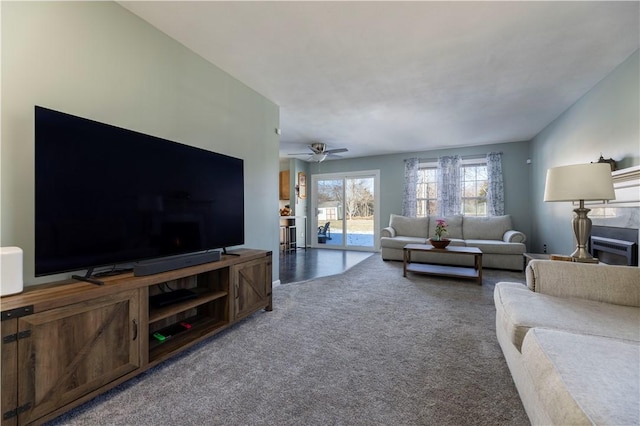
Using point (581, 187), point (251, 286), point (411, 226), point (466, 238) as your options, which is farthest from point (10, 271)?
point (466, 238)

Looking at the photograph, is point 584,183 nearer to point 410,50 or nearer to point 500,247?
point 410,50

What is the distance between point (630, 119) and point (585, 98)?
999 mm

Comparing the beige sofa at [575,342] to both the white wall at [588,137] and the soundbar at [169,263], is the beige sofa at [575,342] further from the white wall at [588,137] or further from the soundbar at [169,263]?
the soundbar at [169,263]

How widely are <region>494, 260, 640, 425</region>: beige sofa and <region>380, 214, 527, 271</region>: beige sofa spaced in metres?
2.98

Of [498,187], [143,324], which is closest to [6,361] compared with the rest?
[143,324]

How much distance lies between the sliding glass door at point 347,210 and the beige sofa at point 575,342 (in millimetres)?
4968

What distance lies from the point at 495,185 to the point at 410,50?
447cm

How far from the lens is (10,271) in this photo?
1234 millimetres

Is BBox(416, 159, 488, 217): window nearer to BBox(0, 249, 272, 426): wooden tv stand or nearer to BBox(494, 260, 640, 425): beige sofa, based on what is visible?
BBox(494, 260, 640, 425): beige sofa

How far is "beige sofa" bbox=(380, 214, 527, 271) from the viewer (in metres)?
4.48

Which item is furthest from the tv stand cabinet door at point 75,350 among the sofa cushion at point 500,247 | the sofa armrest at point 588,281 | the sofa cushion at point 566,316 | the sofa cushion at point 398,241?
the sofa cushion at point 500,247

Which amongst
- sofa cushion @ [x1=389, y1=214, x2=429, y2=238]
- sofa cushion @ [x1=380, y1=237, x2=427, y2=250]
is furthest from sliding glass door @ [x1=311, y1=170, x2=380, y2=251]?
sofa cushion @ [x1=380, y1=237, x2=427, y2=250]

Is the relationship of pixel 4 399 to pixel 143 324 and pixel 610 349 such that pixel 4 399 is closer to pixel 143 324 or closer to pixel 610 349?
pixel 143 324

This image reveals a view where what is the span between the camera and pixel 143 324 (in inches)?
63.0
